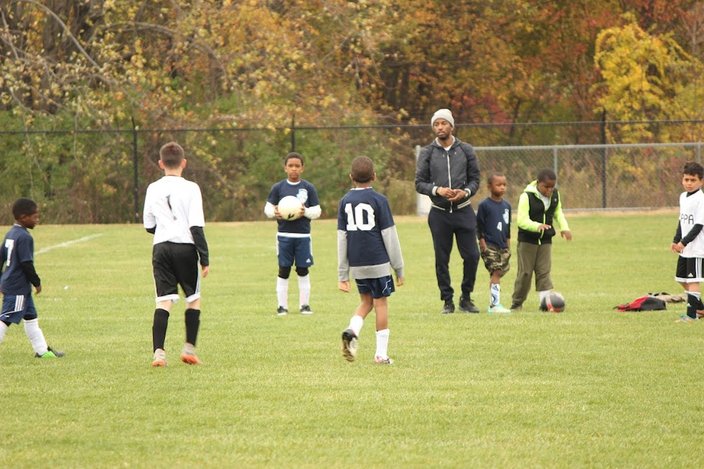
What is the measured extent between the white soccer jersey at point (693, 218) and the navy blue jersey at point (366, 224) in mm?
4107

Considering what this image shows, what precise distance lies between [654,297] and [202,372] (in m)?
6.60

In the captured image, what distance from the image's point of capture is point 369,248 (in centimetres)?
1001

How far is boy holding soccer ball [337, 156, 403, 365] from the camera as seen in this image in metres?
9.96

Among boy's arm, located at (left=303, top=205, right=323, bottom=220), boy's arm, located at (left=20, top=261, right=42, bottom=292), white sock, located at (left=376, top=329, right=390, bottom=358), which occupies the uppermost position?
boy's arm, located at (left=303, top=205, right=323, bottom=220)

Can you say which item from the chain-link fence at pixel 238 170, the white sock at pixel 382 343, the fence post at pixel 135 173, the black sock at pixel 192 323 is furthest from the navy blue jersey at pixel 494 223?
the fence post at pixel 135 173

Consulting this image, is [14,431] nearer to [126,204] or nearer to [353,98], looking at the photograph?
[126,204]

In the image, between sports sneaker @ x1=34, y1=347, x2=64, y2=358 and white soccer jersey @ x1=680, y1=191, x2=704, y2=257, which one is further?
white soccer jersey @ x1=680, y1=191, x2=704, y2=257

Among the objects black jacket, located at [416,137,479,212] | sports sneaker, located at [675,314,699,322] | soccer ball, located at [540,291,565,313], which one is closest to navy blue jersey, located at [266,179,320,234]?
black jacket, located at [416,137,479,212]

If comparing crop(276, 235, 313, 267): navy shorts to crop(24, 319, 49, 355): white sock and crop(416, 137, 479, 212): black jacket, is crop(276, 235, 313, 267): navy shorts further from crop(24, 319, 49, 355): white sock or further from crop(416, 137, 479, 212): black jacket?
crop(24, 319, 49, 355): white sock

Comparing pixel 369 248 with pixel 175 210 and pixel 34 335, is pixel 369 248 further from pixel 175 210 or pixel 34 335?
pixel 34 335

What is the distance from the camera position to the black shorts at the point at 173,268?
388 inches

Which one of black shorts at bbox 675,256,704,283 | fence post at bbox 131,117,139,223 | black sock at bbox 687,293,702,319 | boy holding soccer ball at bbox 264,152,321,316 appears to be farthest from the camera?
Result: fence post at bbox 131,117,139,223

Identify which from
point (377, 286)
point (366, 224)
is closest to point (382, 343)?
point (377, 286)

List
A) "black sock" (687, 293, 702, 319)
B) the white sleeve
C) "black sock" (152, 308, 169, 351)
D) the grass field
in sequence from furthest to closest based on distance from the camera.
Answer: the white sleeve
"black sock" (687, 293, 702, 319)
"black sock" (152, 308, 169, 351)
the grass field
